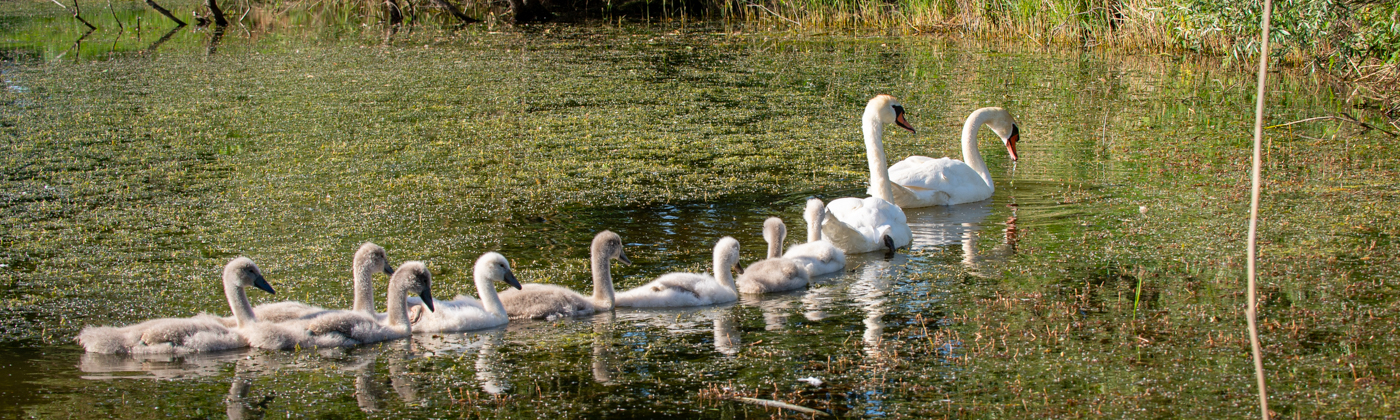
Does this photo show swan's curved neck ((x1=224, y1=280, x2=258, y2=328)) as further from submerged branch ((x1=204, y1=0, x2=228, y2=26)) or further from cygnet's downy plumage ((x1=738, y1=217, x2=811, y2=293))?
submerged branch ((x1=204, y1=0, x2=228, y2=26))

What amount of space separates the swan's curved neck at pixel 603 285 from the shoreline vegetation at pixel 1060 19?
245 inches

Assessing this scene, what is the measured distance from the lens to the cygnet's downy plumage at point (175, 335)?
4.53m

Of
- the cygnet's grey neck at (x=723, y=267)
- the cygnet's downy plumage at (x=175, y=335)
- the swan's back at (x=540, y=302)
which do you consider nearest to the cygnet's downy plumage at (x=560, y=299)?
the swan's back at (x=540, y=302)

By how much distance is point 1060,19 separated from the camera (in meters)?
16.8

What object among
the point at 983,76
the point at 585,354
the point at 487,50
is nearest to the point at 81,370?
the point at 585,354

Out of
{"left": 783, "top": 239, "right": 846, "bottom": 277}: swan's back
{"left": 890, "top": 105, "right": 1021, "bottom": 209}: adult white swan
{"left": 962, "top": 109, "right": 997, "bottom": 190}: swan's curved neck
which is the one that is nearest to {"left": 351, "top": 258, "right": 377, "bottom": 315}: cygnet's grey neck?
{"left": 783, "top": 239, "right": 846, "bottom": 277}: swan's back

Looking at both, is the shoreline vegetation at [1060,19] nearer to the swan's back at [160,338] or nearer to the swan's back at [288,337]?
the swan's back at [288,337]

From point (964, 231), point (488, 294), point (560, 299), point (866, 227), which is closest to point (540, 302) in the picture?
point (560, 299)

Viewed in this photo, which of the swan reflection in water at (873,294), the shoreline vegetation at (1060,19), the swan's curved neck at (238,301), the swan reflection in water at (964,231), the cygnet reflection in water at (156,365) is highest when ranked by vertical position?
the shoreline vegetation at (1060,19)

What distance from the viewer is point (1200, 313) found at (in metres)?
4.91

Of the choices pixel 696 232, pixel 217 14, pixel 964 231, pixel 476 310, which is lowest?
pixel 964 231

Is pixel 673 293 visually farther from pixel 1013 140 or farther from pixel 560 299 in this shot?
pixel 1013 140

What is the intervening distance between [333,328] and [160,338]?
0.62m

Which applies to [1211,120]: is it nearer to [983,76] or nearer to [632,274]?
[983,76]
